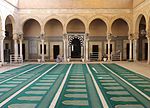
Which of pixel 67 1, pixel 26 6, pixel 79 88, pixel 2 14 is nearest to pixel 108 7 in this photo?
pixel 67 1

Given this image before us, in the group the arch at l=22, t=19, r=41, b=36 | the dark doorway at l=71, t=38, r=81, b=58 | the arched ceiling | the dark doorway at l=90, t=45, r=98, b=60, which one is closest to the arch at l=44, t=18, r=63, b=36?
the arch at l=22, t=19, r=41, b=36

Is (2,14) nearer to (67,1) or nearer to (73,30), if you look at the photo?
(67,1)

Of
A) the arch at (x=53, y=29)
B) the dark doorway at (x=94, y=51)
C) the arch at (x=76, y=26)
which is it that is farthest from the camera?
the arch at (x=53, y=29)

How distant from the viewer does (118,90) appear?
6117 millimetres

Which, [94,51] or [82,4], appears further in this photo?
[94,51]

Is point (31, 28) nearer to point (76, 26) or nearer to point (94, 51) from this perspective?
point (76, 26)

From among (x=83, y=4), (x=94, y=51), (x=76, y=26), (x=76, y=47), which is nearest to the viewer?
(x=83, y=4)

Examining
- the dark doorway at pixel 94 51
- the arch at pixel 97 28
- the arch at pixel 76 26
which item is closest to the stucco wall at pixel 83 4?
the arch at pixel 76 26

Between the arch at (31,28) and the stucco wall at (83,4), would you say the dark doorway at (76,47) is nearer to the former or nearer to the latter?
the stucco wall at (83,4)

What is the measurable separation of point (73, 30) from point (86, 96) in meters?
13.9

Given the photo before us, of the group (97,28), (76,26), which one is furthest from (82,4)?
(97,28)

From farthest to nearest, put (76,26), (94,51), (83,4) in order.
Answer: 1. (94,51)
2. (76,26)
3. (83,4)

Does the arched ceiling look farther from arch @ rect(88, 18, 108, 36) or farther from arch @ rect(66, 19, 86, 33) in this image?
arch @ rect(88, 18, 108, 36)

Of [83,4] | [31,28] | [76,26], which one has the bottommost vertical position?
[31,28]
